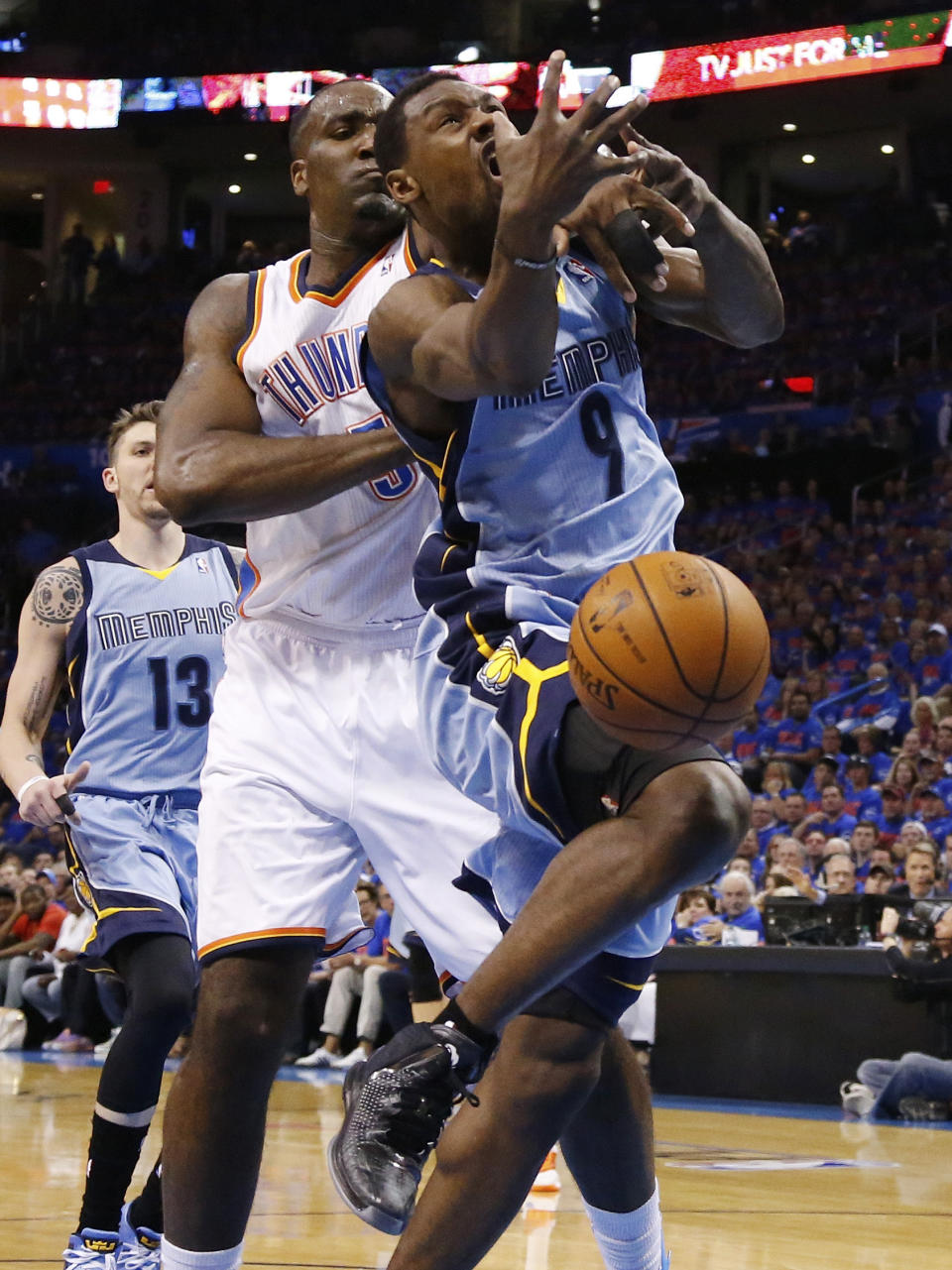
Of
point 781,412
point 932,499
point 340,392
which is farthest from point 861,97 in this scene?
point 340,392

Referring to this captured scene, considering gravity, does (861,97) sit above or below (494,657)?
above

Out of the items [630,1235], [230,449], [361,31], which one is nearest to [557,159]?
[230,449]

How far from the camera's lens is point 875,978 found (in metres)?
9.02

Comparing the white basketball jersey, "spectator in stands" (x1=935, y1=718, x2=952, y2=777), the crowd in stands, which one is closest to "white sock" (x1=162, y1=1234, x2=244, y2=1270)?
the white basketball jersey

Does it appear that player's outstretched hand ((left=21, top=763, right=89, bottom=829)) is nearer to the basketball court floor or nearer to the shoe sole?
the basketball court floor

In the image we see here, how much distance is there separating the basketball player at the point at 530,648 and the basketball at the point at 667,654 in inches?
4.1

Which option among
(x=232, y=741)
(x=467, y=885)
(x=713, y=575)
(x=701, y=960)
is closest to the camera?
(x=713, y=575)

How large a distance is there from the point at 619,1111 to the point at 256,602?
1.44m

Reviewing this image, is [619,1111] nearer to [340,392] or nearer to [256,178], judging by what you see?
[340,392]

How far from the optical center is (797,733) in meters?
15.3

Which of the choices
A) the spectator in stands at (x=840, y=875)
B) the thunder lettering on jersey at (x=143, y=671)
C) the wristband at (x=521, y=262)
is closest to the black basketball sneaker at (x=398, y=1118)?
the wristband at (x=521, y=262)

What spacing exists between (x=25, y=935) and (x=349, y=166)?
11.5 m

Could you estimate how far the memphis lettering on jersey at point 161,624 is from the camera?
5266 millimetres

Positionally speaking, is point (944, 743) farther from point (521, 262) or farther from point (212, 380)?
point (521, 262)
